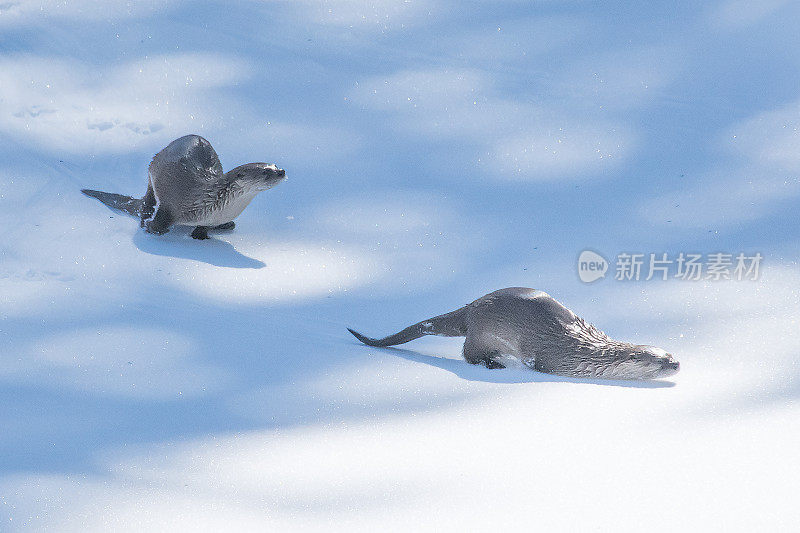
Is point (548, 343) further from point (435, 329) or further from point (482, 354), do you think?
point (435, 329)

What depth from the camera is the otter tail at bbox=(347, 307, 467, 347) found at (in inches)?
173

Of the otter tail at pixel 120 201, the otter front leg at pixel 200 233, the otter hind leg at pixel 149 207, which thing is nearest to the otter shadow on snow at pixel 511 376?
the otter front leg at pixel 200 233

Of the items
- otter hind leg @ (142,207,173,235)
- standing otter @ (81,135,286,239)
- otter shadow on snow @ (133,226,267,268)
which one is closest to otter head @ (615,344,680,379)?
otter shadow on snow @ (133,226,267,268)

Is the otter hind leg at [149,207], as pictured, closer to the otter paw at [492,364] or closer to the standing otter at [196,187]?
the standing otter at [196,187]

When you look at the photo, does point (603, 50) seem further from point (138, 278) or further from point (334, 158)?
point (138, 278)

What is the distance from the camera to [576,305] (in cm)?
497

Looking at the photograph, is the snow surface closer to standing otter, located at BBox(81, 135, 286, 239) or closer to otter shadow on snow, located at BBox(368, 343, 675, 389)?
otter shadow on snow, located at BBox(368, 343, 675, 389)

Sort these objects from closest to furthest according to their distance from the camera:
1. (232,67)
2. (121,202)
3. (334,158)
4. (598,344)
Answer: (598,344) → (121,202) → (334,158) → (232,67)

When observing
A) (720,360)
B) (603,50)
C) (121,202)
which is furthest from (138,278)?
(603,50)

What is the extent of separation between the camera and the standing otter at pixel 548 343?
13.5ft

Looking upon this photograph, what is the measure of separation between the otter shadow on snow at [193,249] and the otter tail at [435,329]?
1.16m

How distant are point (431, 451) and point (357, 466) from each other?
0.86ft

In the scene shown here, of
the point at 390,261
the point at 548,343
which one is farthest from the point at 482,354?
the point at 390,261

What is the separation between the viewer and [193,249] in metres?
5.55
